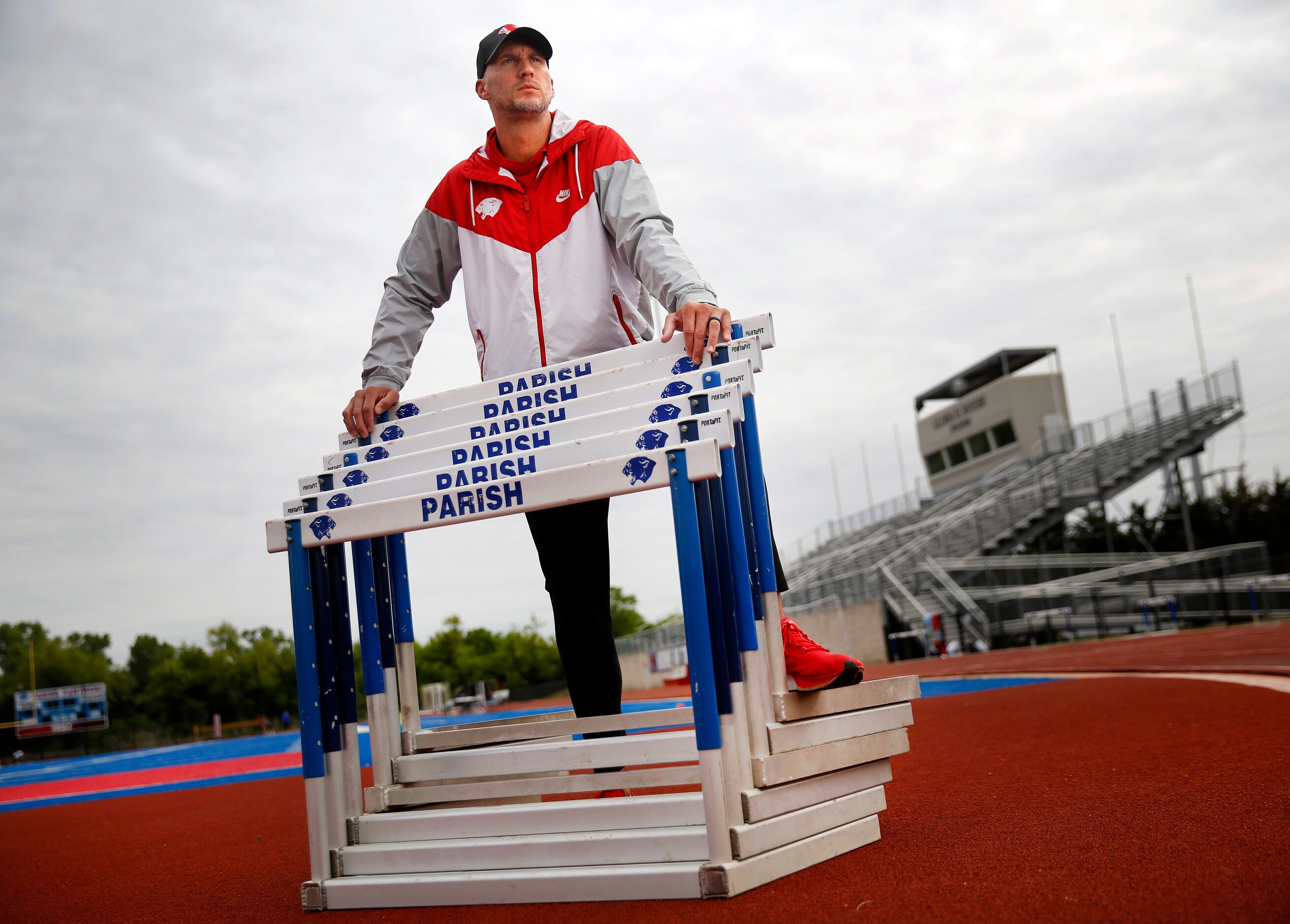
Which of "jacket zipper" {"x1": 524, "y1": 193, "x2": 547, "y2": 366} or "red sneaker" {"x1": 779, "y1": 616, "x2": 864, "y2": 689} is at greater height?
"jacket zipper" {"x1": 524, "y1": 193, "x2": 547, "y2": 366}

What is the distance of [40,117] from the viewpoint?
35.1 feet

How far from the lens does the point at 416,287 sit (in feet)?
9.89

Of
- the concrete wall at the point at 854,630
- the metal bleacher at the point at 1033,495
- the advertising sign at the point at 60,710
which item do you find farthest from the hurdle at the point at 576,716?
the advertising sign at the point at 60,710

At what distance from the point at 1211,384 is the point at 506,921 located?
35753 mm

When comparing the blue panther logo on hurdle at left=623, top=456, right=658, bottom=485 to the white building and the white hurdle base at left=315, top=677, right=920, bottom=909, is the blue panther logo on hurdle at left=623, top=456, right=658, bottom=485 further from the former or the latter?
the white building

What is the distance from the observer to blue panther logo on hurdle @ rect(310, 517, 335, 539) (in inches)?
89.4

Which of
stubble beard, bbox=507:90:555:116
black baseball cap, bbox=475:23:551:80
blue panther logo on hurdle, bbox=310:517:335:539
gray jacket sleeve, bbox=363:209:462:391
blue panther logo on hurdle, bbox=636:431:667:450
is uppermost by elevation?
black baseball cap, bbox=475:23:551:80

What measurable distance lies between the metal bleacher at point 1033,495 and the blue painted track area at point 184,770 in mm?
10573

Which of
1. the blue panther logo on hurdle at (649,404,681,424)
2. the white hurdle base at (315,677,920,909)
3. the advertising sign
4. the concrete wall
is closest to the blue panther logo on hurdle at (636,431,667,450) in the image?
the blue panther logo on hurdle at (649,404,681,424)

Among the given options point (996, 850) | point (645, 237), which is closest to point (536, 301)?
point (645, 237)

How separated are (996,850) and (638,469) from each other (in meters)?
1.10

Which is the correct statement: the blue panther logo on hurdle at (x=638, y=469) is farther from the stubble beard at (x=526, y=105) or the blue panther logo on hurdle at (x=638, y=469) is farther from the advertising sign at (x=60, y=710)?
the advertising sign at (x=60, y=710)

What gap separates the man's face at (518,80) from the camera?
275cm

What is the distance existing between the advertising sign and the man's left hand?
118ft
